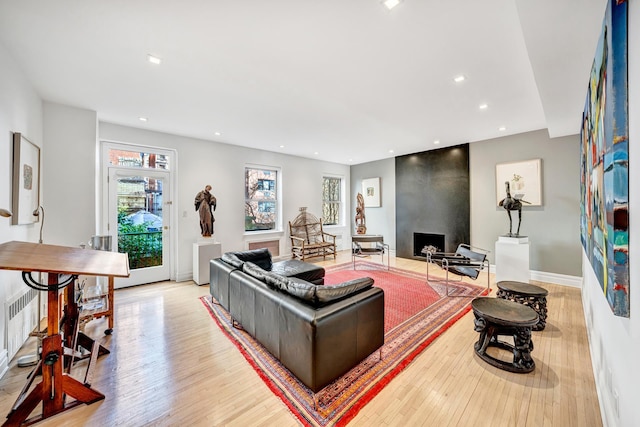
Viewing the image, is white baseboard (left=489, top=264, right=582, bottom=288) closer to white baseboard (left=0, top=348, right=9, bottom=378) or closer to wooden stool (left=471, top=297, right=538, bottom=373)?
wooden stool (left=471, top=297, right=538, bottom=373)

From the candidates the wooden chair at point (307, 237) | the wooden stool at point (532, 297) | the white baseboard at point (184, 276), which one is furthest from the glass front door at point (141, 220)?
the wooden stool at point (532, 297)

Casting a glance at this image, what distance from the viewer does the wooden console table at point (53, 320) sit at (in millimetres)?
1450

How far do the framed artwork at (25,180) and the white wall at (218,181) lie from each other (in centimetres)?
142

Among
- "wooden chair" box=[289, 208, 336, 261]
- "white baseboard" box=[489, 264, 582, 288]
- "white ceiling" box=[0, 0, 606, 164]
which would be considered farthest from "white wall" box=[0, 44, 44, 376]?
"white baseboard" box=[489, 264, 582, 288]

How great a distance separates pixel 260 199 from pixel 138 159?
245 cm

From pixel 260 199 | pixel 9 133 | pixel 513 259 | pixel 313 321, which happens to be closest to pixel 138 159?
pixel 9 133

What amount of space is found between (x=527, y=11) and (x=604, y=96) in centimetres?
67

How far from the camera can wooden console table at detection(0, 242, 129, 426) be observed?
4.76 feet

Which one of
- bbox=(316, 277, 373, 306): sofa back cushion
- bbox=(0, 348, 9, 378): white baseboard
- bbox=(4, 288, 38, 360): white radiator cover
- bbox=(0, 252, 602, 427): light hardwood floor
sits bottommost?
bbox=(0, 252, 602, 427): light hardwood floor

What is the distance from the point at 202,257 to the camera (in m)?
4.37

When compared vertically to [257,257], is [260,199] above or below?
above

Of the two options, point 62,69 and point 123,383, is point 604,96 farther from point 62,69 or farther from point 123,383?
Result: point 62,69

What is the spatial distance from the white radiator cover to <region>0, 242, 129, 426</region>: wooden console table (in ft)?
2.48

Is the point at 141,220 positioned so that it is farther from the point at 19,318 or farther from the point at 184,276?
the point at 19,318
